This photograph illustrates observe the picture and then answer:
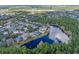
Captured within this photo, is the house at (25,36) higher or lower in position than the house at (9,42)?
higher

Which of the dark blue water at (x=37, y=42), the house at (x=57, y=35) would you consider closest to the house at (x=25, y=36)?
the dark blue water at (x=37, y=42)

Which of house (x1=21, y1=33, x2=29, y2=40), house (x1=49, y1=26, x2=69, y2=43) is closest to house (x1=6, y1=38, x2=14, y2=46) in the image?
house (x1=21, y1=33, x2=29, y2=40)

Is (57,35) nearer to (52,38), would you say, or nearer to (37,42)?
(52,38)

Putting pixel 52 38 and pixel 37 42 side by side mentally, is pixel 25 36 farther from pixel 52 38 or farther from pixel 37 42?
pixel 52 38

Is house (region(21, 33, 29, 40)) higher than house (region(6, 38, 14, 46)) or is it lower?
higher

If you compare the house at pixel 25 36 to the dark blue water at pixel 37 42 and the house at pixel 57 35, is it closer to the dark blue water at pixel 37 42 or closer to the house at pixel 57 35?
the dark blue water at pixel 37 42

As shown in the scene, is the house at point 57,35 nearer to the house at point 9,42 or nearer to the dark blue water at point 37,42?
the dark blue water at point 37,42

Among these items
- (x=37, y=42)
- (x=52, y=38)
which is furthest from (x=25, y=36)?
(x=52, y=38)

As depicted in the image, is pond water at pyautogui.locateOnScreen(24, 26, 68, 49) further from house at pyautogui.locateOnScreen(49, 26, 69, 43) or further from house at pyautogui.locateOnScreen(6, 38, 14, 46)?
house at pyautogui.locateOnScreen(6, 38, 14, 46)
